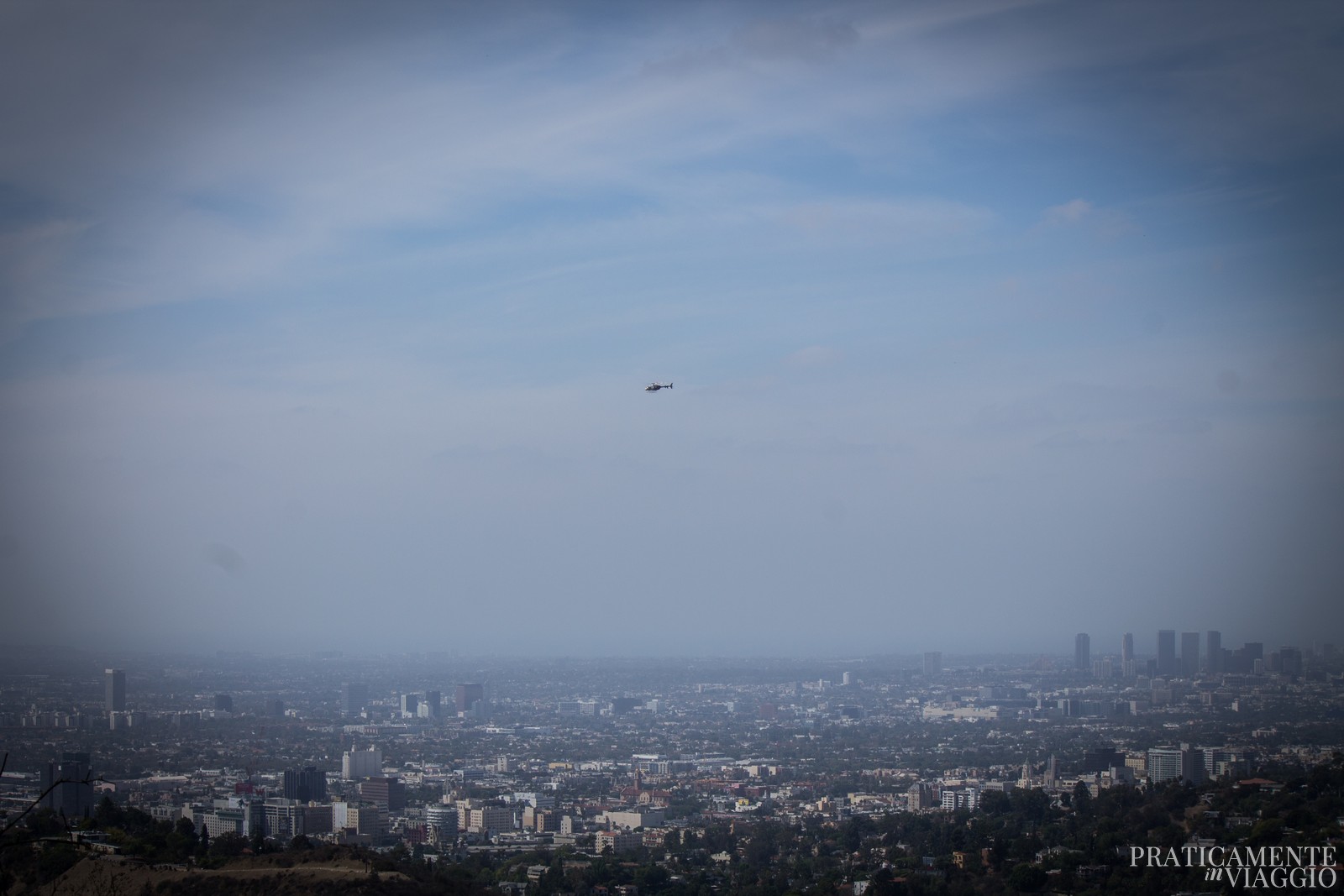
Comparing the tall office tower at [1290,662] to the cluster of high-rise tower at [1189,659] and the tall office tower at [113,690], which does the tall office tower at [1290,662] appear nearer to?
the cluster of high-rise tower at [1189,659]

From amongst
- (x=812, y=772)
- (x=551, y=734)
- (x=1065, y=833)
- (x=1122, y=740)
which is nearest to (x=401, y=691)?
(x=551, y=734)

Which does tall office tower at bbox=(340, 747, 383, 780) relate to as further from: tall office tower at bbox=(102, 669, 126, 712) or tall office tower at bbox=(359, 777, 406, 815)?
tall office tower at bbox=(102, 669, 126, 712)

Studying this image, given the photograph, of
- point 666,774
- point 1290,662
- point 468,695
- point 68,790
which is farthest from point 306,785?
point 1290,662

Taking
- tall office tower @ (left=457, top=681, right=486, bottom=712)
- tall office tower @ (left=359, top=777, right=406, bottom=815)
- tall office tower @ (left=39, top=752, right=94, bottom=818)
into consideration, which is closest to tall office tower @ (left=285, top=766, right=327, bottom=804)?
tall office tower @ (left=359, top=777, right=406, bottom=815)

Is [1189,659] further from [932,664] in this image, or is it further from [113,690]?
[113,690]

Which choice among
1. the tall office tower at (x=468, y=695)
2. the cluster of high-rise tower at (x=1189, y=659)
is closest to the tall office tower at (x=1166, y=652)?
the cluster of high-rise tower at (x=1189, y=659)

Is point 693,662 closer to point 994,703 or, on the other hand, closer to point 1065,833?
point 994,703
